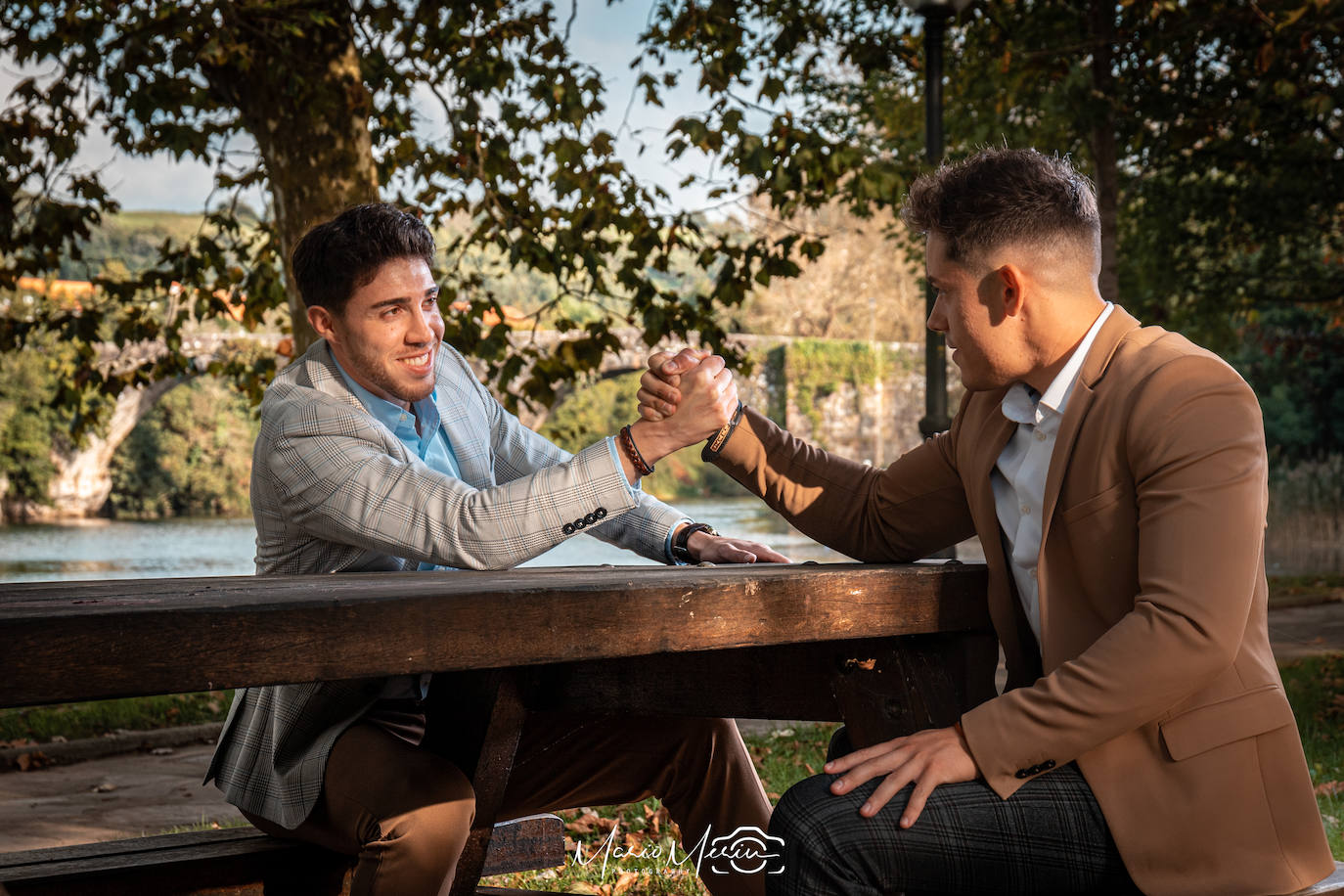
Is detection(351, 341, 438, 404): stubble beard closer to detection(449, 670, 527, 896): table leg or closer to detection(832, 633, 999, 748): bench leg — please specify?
detection(449, 670, 527, 896): table leg

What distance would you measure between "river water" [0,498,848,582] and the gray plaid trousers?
24.0 m

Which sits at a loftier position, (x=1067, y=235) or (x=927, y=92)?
(x=927, y=92)

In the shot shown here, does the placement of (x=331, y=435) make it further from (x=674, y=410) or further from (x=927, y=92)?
(x=927, y=92)

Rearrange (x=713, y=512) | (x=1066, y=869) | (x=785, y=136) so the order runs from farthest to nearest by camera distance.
Answer: (x=713, y=512), (x=785, y=136), (x=1066, y=869)

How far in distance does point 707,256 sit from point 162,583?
20.3ft

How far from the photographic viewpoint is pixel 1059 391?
202 centimetres

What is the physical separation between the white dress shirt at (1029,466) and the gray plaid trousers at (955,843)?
12.2 inches

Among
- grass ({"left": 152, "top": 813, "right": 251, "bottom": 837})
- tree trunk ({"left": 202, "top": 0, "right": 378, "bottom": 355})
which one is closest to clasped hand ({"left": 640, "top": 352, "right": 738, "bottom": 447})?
grass ({"left": 152, "top": 813, "right": 251, "bottom": 837})

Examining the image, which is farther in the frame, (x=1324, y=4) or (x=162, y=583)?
(x=1324, y=4)

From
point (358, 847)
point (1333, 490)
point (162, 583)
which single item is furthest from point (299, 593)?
point (1333, 490)

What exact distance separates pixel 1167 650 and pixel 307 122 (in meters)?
5.77

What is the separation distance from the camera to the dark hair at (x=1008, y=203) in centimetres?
200

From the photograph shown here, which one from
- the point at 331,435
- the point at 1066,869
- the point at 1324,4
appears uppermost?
the point at 1324,4

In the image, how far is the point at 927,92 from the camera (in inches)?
285
